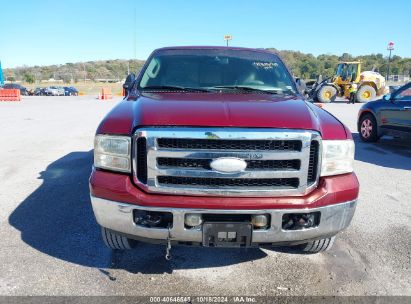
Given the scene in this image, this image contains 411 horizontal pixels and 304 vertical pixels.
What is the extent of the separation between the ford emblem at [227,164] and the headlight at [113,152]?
0.62 metres

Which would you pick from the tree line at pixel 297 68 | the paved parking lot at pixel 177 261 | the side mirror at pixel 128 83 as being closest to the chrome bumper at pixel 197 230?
the paved parking lot at pixel 177 261

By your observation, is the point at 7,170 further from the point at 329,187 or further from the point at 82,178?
the point at 329,187

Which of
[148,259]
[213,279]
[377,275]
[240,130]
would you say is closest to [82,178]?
[148,259]

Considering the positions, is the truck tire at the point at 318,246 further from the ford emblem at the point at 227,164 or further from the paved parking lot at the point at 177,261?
the ford emblem at the point at 227,164

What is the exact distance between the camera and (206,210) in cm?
254

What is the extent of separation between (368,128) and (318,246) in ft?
23.2

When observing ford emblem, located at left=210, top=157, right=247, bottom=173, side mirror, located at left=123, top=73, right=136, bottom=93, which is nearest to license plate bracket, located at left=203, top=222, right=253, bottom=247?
ford emblem, located at left=210, top=157, right=247, bottom=173

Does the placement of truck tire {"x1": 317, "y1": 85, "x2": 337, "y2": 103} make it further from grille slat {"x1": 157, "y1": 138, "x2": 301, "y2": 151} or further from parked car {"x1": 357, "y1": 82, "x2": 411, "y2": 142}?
grille slat {"x1": 157, "y1": 138, "x2": 301, "y2": 151}

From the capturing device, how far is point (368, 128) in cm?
938

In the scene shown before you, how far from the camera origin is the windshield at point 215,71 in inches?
150

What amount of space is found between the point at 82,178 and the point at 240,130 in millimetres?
3939

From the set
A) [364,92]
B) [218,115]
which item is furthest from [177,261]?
[364,92]

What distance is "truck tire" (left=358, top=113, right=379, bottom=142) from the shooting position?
920 centimetres

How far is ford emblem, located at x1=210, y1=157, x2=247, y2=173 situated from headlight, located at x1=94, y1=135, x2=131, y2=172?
24.5 inches
